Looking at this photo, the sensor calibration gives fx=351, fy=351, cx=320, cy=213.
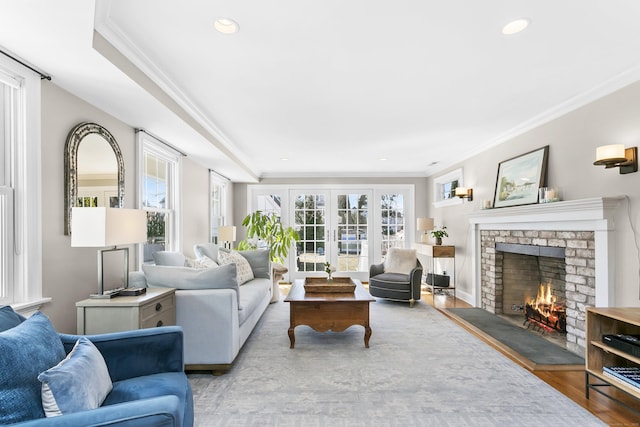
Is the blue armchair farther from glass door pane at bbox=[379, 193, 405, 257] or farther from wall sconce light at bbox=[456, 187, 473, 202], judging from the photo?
glass door pane at bbox=[379, 193, 405, 257]

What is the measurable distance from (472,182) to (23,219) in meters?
5.18

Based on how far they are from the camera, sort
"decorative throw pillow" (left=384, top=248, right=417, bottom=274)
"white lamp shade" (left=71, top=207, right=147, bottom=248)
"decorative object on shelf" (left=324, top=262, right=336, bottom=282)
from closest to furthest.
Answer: "white lamp shade" (left=71, top=207, right=147, bottom=248), "decorative object on shelf" (left=324, top=262, right=336, bottom=282), "decorative throw pillow" (left=384, top=248, right=417, bottom=274)

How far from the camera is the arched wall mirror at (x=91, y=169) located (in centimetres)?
251

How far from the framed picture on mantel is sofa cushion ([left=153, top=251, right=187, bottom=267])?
3.76m

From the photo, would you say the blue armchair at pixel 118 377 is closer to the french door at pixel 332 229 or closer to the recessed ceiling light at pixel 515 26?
the recessed ceiling light at pixel 515 26

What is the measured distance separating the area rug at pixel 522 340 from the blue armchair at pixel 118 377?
282 centimetres

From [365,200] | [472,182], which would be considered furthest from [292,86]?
[365,200]

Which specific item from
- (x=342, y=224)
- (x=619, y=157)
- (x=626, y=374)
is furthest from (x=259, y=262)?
(x=619, y=157)

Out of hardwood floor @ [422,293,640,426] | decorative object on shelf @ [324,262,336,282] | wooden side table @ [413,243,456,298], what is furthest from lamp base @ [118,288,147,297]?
wooden side table @ [413,243,456,298]

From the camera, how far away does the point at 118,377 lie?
174cm

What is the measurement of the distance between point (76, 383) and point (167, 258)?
2268mm

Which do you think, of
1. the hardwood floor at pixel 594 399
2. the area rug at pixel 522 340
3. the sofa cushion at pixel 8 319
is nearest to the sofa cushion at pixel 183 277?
the sofa cushion at pixel 8 319

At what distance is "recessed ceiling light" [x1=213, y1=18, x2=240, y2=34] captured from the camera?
1946mm

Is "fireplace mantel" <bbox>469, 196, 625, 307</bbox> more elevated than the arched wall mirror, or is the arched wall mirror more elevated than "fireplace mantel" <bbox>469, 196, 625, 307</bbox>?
the arched wall mirror
